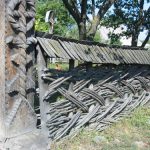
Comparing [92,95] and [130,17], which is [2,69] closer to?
[92,95]

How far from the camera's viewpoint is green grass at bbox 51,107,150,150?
6172 millimetres

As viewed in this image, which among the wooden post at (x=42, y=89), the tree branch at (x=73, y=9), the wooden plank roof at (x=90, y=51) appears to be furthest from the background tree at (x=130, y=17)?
the wooden post at (x=42, y=89)

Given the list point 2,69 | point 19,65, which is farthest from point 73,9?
point 2,69

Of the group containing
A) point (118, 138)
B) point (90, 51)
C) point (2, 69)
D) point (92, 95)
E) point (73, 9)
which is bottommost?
point (118, 138)

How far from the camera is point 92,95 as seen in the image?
6957 mm

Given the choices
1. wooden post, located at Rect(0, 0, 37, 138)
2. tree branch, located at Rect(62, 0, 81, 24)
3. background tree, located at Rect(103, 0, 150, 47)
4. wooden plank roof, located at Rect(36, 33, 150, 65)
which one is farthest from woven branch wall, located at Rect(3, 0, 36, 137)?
background tree, located at Rect(103, 0, 150, 47)

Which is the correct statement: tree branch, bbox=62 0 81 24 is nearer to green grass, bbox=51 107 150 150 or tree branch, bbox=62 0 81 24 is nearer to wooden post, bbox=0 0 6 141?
green grass, bbox=51 107 150 150

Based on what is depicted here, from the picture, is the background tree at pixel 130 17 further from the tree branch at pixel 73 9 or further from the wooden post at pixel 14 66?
the wooden post at pixel 14 66

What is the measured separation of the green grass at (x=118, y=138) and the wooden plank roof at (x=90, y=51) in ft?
3.88

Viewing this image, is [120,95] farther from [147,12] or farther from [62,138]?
[147,12]

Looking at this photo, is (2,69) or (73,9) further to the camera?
(73,9)

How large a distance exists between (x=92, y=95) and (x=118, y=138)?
2.81 ft

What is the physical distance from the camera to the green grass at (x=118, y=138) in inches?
243

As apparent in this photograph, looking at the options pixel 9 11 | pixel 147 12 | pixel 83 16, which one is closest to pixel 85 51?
pixel 9 11
